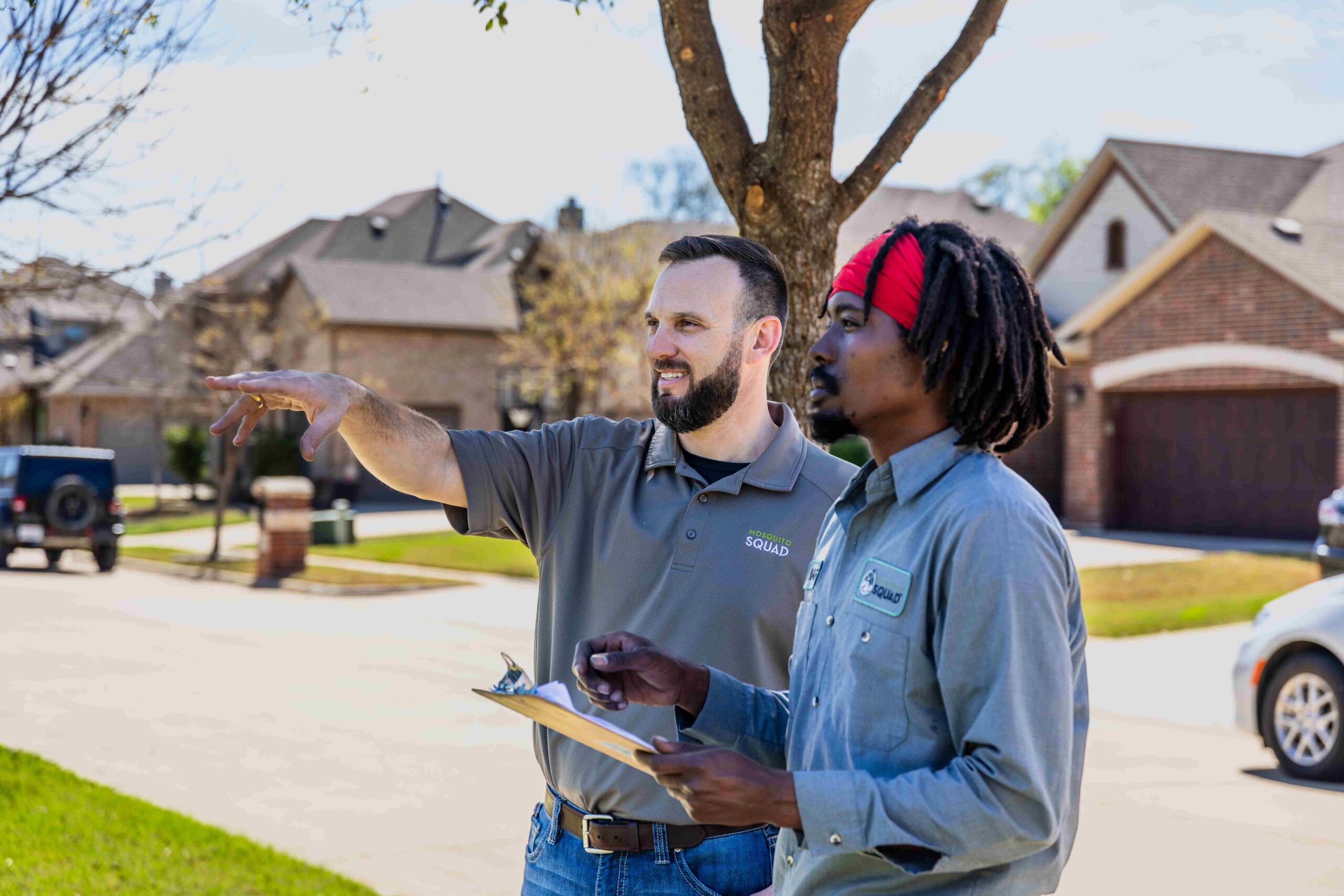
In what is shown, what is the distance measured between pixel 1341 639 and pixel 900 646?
23.5ft

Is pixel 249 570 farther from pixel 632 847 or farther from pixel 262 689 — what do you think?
pixel 632 847

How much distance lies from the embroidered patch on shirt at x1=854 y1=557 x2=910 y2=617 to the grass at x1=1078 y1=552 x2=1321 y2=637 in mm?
12619

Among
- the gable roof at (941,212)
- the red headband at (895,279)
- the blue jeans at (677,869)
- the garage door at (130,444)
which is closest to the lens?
the red headband at (895,279)

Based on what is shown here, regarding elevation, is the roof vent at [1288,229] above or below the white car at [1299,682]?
above

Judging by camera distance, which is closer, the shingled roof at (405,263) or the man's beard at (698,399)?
the man's beard at (698,399)

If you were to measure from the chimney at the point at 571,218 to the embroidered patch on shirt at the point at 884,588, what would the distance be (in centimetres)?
3457

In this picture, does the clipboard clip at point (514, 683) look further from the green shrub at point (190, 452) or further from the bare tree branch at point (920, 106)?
the green shrub at point (190, 452)

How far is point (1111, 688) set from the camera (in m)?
11.3

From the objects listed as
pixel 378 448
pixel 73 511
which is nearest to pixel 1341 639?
pixel 378 448

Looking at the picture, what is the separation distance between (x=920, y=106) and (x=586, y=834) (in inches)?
126

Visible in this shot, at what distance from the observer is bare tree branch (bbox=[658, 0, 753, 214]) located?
16.3 feet

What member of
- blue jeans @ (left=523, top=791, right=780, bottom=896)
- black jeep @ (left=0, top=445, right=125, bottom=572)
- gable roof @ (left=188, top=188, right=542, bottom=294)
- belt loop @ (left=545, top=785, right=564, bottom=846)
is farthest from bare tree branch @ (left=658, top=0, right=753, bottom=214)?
gable roof @ (left=188, top=188, right=542, bottom=294)

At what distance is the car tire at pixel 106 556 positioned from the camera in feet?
75.1

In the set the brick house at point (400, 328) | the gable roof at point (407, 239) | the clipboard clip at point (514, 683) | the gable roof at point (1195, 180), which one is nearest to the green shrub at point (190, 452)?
the brick house at point (400, 328)
